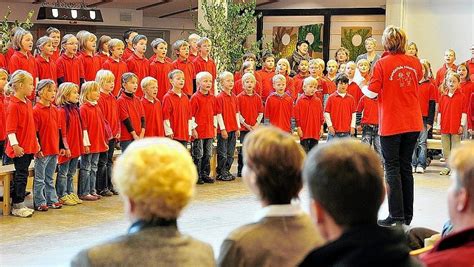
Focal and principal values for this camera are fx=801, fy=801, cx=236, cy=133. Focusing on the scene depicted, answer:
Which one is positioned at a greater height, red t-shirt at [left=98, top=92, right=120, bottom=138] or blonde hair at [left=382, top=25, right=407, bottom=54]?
blonde hair at [left=382, top=25, right=407, bottom=54]

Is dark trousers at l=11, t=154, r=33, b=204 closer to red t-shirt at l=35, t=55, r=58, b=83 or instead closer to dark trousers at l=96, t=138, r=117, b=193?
dark trousers at l=96, t=138, r=117, b=193

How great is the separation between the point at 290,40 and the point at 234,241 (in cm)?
1491

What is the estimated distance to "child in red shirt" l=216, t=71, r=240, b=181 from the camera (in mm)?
9312

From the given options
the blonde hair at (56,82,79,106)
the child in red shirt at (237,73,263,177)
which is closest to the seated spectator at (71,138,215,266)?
the blonde hair at (56,82,79,106)

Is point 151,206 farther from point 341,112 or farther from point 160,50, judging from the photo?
point 341,112

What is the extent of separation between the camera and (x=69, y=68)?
9.07 m

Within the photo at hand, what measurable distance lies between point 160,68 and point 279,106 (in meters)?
1.55

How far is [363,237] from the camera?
76.3 inches

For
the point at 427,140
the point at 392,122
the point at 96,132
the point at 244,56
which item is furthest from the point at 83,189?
the point at 427,140

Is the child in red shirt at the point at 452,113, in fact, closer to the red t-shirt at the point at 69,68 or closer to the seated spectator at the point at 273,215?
the red t-shirt at the point at 69,68

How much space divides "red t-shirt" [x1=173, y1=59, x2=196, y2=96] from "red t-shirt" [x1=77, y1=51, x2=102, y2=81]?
1033mm

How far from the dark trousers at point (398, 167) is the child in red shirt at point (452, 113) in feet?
14.5

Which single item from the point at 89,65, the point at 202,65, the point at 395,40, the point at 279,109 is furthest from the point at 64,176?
the point at 395,40

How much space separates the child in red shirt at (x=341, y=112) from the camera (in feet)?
32.7
